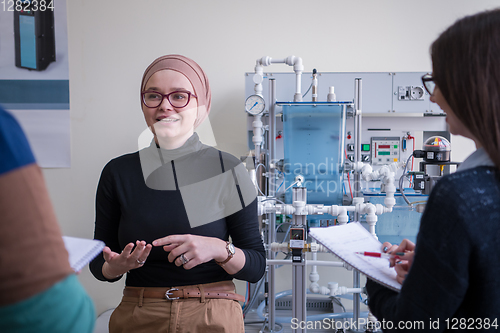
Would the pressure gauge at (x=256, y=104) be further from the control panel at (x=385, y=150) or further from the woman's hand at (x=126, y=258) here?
the woman's hand at (x=126, y=258)

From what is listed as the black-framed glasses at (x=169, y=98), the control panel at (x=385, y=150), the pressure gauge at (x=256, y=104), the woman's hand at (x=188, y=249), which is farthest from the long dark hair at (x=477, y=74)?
the control panel at (x=385, y=150)

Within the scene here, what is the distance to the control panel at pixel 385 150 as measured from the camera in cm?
235

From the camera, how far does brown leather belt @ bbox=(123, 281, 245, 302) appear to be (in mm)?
920

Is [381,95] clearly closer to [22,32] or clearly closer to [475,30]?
[475,30]

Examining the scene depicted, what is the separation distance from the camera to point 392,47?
2447mm

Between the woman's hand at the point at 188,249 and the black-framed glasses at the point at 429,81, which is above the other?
the black-framed glasses at the point at 429,81

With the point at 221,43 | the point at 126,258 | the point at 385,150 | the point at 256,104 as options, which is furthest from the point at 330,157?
the point at 221,43

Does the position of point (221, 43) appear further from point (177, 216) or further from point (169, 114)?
point (177, 216)

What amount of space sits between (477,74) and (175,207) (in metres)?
0.76

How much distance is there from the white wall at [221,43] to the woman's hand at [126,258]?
1685 millimetres

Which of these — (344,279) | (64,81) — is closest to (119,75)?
(64,81)

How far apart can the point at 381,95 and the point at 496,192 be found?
6.35 ft

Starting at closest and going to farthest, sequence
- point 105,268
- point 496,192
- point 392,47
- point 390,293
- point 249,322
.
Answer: point 496,192
point 390,293
point 105,268
point 249,322
point 392,47

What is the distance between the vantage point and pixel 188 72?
103cm
